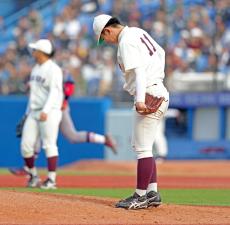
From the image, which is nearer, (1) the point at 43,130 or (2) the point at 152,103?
(2) the point at 152,103

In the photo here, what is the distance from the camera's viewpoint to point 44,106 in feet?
35.4

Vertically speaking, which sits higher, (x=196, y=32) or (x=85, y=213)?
(x=196, y=32)

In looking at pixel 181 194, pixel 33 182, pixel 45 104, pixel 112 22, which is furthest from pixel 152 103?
pixel 33 182

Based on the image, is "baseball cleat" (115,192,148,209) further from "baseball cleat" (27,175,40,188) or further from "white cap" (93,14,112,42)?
"baseball cleat" (27,175,40,188)

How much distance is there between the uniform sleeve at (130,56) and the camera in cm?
726

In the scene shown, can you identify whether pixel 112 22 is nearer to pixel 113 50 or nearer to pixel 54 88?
pixel 54 88

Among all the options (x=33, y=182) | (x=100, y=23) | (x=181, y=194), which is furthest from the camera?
(x=33, y=182)

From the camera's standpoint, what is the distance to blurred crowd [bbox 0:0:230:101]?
62.1 feet

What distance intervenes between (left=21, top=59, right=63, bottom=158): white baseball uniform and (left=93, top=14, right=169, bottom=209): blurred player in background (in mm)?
3373

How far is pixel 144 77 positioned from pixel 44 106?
12.4 feet

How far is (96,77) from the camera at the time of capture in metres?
19.0

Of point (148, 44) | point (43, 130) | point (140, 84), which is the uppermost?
point (148, 44)

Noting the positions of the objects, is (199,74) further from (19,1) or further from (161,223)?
→ (161,223)

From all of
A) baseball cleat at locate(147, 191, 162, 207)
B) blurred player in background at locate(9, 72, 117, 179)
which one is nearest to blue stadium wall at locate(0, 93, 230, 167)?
blurred player in background at locate(9, 72, 117, 179)
